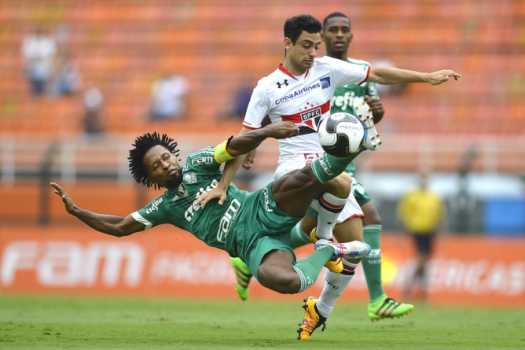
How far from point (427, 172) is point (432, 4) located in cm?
769

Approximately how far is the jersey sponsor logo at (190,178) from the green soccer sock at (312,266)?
127cm

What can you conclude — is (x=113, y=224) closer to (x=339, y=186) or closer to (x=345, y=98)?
(x=339, y=186)

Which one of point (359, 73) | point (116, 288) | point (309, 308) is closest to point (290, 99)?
point (359, 73)

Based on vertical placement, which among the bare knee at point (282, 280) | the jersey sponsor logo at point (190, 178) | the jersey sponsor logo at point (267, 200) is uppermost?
the jersey sponsor logo at point (190, 178)

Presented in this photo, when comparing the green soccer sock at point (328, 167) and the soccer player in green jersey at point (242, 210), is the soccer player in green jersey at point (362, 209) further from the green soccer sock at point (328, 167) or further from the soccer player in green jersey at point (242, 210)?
the green soccer sock at point (328, 167)

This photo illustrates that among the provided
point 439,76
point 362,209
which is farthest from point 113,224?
point 439,76

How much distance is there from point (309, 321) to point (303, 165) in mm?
1513

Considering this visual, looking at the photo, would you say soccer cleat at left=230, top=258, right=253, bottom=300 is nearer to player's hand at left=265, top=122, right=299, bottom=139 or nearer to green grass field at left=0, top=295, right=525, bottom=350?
green grass field at left=0, top=295, right=525, bottom=350

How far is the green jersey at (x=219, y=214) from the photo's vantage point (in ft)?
27.0

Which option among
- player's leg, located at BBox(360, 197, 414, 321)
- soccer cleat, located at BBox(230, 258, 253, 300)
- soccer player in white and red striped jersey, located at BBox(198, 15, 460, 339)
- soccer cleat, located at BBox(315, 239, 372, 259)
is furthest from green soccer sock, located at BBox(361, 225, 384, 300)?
soccer cleat, located at BBox(315, 239, 372, 259)

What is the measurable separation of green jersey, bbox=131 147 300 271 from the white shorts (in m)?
0.38

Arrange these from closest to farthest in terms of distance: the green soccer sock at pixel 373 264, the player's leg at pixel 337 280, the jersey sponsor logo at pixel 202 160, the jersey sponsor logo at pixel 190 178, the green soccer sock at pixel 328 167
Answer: the green soccer sock at pixel 328 167
the jersey sponsor logo at pixel 202 160
the jersey sponsor logo at pixel 190 178
the player's leg at pixel 337 280
the green soccer sock at pixel 373 264

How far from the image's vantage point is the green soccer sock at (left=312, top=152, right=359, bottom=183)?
7.73 meters

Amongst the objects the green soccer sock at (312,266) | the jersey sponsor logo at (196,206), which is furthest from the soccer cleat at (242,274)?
the green soccer sock at (312,266)
